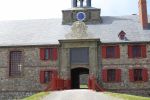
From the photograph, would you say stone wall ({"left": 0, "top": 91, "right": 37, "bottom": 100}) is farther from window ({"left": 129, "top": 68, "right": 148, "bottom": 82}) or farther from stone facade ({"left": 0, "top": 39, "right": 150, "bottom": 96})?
window ({"left": 129, "top": 68, "right": 148, "bottom": 82})

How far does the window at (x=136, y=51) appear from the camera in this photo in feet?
117

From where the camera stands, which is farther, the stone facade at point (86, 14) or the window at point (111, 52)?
the stone facade at point (86, 14)

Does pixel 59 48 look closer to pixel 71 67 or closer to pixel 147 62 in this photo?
pixel 71 67

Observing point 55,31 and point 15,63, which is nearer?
point 15,63

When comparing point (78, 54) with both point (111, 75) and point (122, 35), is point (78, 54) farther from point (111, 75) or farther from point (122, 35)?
point (122, 35)

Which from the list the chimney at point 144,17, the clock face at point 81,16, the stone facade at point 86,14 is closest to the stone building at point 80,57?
the chimney at point 144,17

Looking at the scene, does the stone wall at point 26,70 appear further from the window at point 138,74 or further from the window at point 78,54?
the window at point 138,74

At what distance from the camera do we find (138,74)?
117 ft

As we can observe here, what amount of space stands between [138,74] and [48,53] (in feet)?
31.3

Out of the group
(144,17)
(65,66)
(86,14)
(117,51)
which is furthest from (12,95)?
(144,17)

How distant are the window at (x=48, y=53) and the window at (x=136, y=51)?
773 cm

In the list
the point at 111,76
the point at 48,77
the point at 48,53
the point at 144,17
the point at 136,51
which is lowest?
the point at 48,77

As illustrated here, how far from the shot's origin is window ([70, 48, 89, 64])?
3641cm

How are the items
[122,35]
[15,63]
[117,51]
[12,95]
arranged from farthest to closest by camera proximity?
[15,63] → [12,95] → [122,35] → [117,51]
